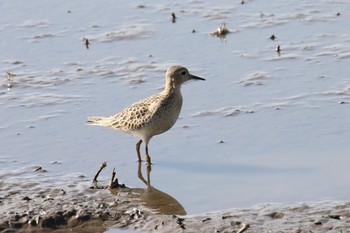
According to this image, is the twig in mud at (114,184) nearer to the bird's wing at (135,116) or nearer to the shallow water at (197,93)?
the shallow water at (197,93)

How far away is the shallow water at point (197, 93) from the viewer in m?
11.3

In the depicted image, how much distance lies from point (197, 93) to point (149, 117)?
6.21ft

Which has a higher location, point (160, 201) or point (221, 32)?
point (221, 32)

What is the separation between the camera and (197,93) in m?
14.0

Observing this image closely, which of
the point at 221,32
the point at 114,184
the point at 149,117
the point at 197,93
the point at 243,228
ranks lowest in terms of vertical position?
the point at 243,228

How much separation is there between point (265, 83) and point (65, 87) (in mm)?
2840

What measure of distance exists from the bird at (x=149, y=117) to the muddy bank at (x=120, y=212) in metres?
0.82

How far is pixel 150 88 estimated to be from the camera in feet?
47.0

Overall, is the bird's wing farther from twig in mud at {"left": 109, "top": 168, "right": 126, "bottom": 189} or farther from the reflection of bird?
twig in mud at {"left": 109, "top": 168, "right": 126, "bottom": 189}

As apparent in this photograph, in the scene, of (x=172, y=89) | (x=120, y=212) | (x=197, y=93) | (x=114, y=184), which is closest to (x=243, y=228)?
(x=120, y=212)

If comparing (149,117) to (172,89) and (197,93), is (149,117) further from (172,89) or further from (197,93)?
(197,93)

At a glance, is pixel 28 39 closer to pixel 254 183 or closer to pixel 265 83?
pixel 265 83

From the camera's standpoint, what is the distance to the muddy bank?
Result: 9859mm

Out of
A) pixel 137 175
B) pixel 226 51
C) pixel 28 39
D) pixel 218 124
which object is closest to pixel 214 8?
pixel 226 51
